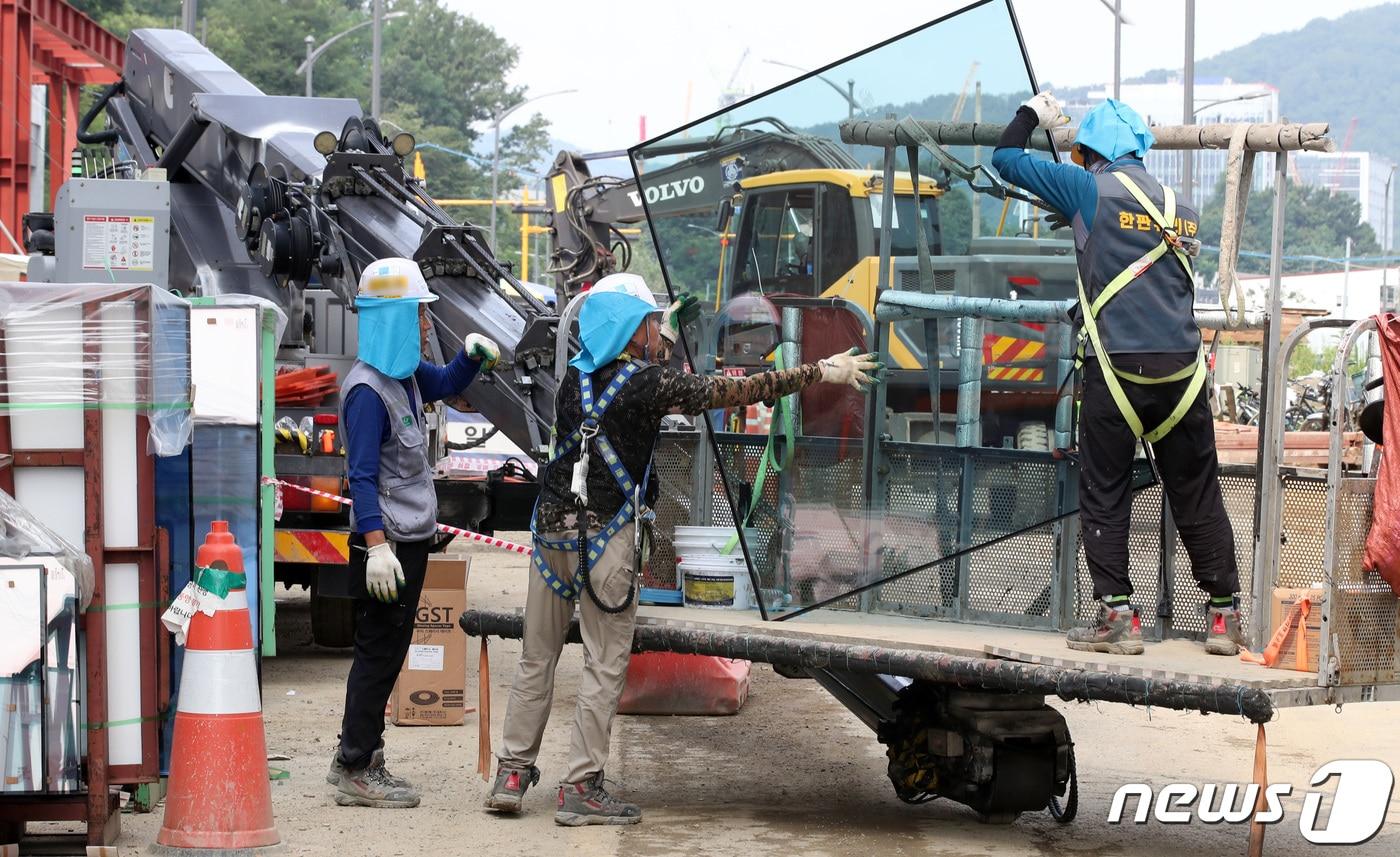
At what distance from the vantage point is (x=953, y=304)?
265 inches

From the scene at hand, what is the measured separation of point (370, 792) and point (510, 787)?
0.57 meters

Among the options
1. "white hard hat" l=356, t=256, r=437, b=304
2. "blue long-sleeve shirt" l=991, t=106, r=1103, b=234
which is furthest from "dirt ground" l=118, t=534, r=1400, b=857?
"blue long-sleeve shirt" l=991, t=106, r=1103, b=234

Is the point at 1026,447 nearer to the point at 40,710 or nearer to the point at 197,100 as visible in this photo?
the point at 40,710

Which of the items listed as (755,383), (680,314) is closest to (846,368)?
(755,383)

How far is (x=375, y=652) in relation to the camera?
6.96m

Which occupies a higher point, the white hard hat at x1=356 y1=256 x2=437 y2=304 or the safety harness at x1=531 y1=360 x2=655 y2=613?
the white hard hat at x1=356 y1=256 x2=437 y2=304

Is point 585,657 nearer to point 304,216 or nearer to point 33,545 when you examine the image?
point 33,545

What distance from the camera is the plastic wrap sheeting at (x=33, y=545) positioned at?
5.70 m

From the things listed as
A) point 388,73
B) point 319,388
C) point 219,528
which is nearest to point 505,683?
point 319,388

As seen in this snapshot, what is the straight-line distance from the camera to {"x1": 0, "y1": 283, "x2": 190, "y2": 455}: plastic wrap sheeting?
19.4 feet

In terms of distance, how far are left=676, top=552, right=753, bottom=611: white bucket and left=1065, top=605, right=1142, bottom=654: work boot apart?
57.3 inches

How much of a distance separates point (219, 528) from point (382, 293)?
123cm

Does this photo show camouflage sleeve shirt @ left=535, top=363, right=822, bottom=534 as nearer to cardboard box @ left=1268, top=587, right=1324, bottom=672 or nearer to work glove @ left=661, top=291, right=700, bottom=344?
work glove @ left=661, top=291, right=700, bottom=344

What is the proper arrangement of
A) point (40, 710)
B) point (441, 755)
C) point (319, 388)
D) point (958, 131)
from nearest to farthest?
point (40, 710), point (958, 131), point (441, 755), point (319, 388)
